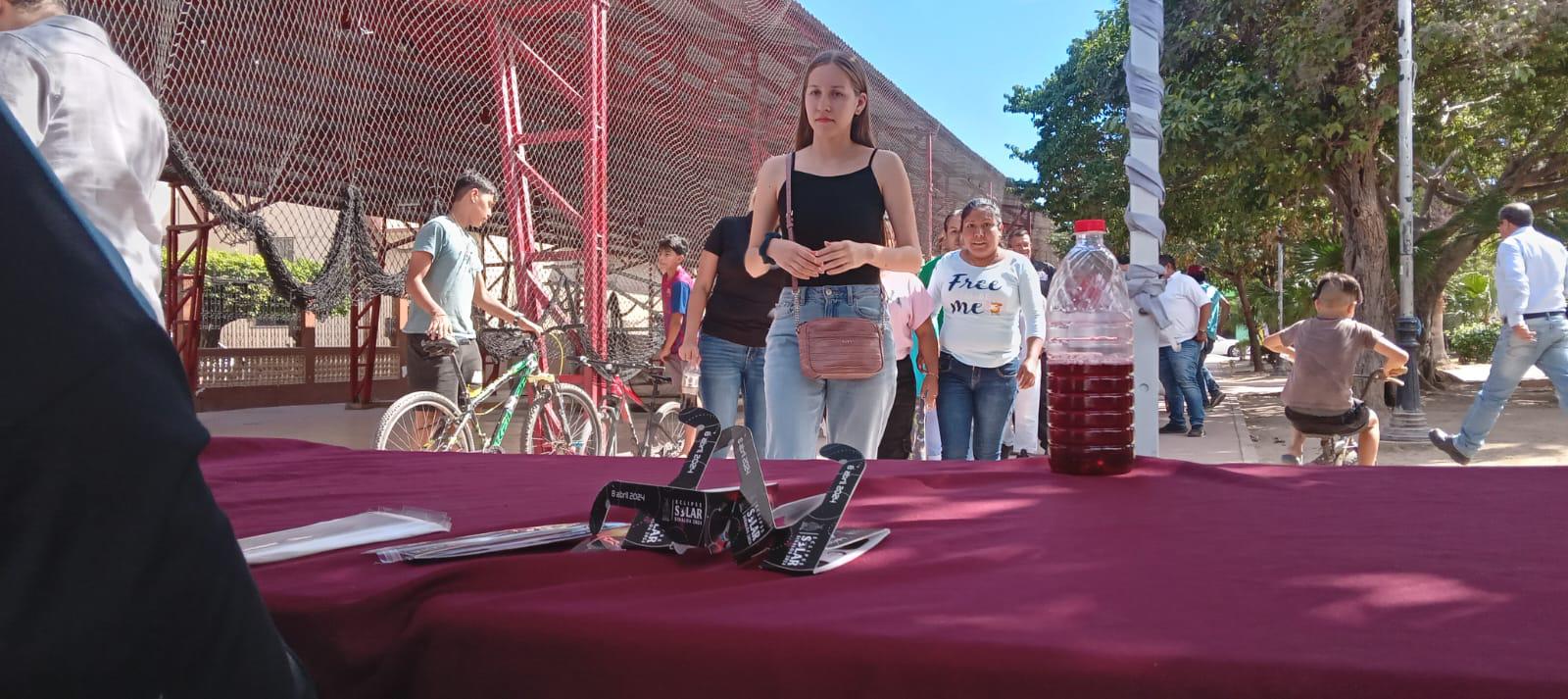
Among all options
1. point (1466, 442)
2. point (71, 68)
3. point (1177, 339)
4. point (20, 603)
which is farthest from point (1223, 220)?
point (20, 603)

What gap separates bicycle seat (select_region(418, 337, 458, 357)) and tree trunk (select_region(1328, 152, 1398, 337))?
35.7 ft

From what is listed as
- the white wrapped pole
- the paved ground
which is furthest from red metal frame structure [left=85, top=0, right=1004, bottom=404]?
the white wrapped pole

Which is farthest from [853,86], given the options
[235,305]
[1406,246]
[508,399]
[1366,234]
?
[235,305]

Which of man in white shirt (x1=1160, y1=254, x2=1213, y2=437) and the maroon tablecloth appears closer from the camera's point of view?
the maroon tablecloth

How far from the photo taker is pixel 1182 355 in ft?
32.8

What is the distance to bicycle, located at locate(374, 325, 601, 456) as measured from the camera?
518 centimetres

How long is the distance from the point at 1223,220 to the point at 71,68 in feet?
54.6

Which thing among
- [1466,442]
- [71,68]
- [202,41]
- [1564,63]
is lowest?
[1466,442]

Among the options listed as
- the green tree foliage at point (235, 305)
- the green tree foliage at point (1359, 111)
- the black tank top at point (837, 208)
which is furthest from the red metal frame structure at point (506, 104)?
the green tree foliage at point (1359, 111)

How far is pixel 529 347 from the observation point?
6.21m

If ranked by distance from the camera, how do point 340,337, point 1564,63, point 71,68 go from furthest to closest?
point 340,337, point 1564,63, point 71,68

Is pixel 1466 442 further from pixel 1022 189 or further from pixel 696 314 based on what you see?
pixel 1022 189

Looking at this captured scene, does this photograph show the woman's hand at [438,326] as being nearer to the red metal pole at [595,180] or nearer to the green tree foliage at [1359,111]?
the red metal pole at [595,180]

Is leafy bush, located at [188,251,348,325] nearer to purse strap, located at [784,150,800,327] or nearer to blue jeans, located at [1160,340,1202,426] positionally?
blue jeans, located at [1160,340,1202,426]
